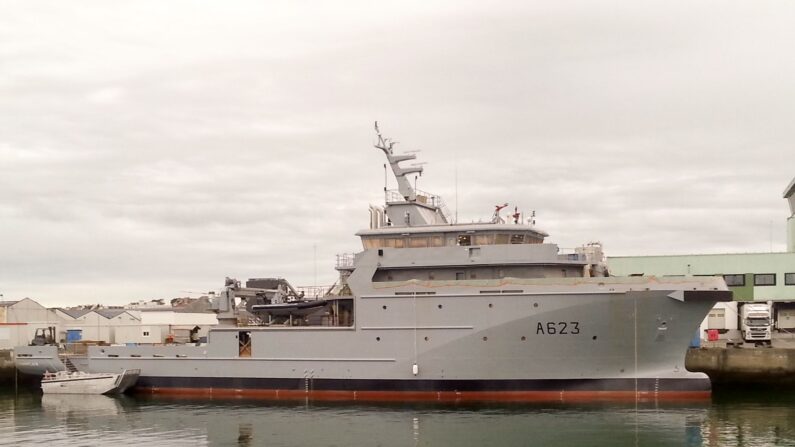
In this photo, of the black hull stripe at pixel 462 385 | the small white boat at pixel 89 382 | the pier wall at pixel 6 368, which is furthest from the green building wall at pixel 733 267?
the pier wall at pixel 6 368

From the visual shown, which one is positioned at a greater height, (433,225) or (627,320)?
(433,225)

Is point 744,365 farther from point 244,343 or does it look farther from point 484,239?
point 244,343

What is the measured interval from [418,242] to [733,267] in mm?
18016

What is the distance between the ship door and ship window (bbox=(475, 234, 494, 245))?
308 inches

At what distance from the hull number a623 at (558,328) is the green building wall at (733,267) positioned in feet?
47.5

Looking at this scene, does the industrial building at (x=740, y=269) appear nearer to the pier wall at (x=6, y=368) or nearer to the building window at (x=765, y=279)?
the building window at (x=765, y=279)

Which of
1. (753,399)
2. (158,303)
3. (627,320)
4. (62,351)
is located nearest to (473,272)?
(627,320)

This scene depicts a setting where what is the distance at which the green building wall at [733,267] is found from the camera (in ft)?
120

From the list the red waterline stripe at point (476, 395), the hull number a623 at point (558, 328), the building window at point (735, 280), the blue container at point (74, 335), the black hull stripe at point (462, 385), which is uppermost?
the building window at point (735, 280)

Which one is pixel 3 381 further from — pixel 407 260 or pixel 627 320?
pixel 627 320

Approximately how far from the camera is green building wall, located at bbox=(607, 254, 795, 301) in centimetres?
3659

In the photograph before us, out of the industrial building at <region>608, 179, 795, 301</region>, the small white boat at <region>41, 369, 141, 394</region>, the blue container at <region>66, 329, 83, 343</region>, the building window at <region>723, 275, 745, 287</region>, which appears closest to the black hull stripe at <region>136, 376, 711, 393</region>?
the small white boat at <region>41, 369, 141, 394</region>

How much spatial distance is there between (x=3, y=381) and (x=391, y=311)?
60.6 feet

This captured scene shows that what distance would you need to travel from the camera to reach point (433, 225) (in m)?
26.3
